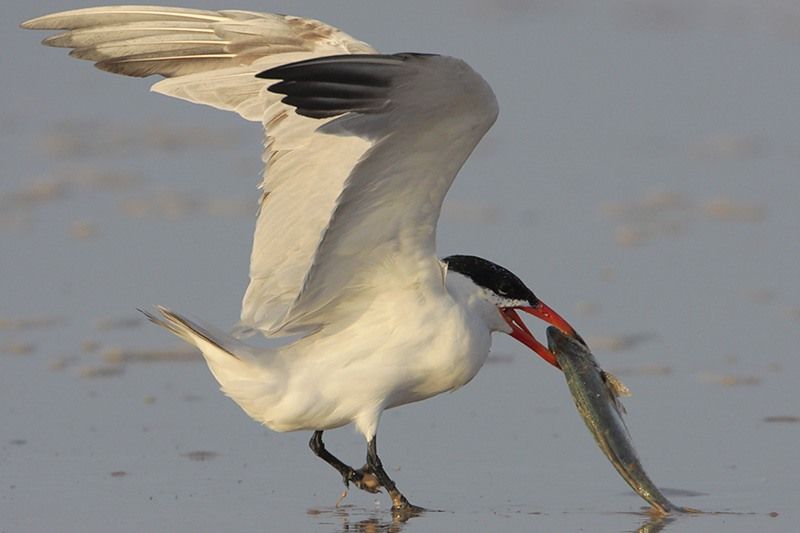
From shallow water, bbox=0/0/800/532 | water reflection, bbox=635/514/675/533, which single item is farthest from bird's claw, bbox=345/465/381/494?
water reflection, bbox=635/514/675/533

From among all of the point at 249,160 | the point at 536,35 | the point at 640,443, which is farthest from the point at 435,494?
the point at 536,35

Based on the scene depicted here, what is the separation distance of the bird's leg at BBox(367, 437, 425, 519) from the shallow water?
10cm

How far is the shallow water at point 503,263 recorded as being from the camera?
763 centimetres

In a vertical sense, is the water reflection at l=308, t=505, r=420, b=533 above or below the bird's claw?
below

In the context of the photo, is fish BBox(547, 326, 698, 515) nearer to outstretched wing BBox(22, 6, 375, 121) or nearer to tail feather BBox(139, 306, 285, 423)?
tail feather BBox(139, 306, 285, 423)

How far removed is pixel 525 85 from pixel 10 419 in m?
8.17

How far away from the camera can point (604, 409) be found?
750 cm

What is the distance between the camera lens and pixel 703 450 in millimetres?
8133

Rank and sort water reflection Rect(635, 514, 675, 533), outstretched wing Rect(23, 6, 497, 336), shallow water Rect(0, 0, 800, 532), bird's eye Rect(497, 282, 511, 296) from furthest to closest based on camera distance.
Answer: bird's eye Rect(497, 282, 511, 296) → shallow water Rect(0, 0, 800, 532) → water reflection Rect(635, 514, 675, 533) → outstretched wing Rect(23, 6, 497, 336)

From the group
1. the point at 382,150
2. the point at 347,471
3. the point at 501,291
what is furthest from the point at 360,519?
the point at 382,150

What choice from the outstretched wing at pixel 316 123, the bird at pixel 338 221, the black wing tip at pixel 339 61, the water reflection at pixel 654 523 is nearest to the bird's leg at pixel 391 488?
the bird at pixel 338 221

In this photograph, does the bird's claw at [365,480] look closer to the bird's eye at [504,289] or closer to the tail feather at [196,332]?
the tail feather at [196,332]

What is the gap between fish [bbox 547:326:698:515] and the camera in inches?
284

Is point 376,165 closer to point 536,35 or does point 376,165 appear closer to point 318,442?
point 318,442
